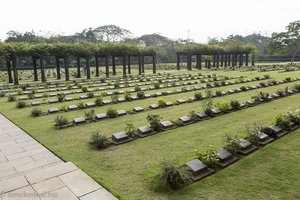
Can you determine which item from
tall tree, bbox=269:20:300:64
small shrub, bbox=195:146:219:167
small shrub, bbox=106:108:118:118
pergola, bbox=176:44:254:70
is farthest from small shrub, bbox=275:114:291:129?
tall tree, bbox=269:20:300:64

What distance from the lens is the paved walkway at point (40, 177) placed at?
4836mm

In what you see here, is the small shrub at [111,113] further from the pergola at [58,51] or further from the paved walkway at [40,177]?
the pergola at [58,51]

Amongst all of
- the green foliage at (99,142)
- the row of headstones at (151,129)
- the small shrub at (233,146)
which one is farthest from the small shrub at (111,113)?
the small shrub at (233,146)

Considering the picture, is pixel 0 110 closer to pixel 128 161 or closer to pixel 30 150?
pixel 30 150

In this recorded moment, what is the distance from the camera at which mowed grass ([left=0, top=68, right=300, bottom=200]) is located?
4941 mm

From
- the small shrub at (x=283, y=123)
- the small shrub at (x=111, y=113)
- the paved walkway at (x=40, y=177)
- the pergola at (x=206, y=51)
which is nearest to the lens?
the paved walkway at (x=40, y=177)

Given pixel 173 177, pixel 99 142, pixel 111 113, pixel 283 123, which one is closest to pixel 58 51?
pixel 111 113

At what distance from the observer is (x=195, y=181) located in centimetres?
530

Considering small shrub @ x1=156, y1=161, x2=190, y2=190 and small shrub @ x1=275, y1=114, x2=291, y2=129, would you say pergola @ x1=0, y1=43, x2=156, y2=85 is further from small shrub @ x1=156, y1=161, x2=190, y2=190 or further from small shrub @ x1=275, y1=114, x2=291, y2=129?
small shrub @ x1=275, y1=114, x2=291, y2=129

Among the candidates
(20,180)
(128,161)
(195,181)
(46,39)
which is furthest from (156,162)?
(46,39)

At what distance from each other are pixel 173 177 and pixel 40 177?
288 cm

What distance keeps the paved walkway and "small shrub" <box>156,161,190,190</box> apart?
108 centimetres

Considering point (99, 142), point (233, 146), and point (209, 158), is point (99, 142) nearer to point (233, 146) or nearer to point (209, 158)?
point (209, 158)

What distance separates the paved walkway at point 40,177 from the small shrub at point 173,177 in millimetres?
1080
